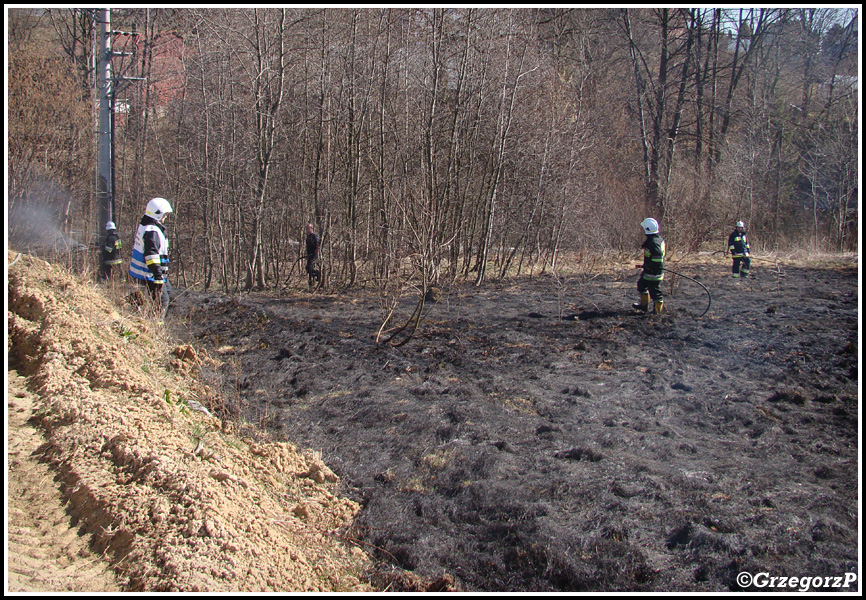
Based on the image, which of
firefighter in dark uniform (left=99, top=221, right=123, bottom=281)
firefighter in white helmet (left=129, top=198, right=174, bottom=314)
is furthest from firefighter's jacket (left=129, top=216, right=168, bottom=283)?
firefighter in dark uniform (left=99, top=221, right=123, bottom=281)

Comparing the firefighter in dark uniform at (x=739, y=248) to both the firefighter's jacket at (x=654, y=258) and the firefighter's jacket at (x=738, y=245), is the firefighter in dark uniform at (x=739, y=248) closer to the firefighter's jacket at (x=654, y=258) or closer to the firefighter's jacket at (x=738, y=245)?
the firefighter's jacket at (x=738, y=245)

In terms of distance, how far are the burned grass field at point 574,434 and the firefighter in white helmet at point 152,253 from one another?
0.89m

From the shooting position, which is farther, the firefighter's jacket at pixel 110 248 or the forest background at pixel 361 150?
the forest background at pixel 361 150

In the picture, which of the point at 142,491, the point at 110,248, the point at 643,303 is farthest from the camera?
the point at 110,248

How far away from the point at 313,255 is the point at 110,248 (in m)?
4.75

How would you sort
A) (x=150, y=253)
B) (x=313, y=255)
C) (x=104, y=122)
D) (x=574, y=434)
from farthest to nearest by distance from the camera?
(x=313, y=255) → (x=104, y=122) → (x=150, y=253) → (x=574, y=434)

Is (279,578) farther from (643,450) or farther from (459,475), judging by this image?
(643,450)

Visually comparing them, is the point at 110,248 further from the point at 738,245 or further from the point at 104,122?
the point at 738,245

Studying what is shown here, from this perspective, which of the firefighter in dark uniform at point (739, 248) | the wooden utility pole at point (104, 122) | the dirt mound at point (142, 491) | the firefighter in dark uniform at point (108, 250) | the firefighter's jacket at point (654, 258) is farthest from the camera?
the firefighter in dark uniform at point (739, 248)

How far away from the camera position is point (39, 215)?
17.2 m

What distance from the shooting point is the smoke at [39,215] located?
1546 centimetres

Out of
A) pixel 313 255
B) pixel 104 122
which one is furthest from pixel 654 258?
pixel 104 122

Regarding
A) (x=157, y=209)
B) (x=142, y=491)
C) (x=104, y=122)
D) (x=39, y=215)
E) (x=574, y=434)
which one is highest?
(x=104, y=122)

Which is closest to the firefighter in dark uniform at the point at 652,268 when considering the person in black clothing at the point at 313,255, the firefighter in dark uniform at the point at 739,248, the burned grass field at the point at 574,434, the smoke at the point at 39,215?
the burned grass field at the point at 574,434
